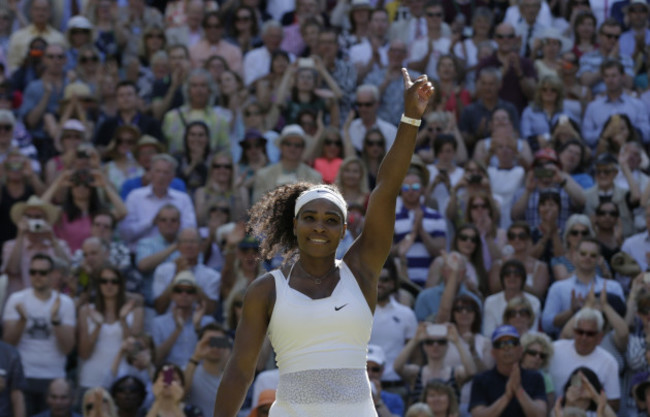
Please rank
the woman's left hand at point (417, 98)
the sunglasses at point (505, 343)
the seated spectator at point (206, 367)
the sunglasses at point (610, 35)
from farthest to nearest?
the sunglasses at point (610, 35) < the seated spectator at point (206, 367) < the sunglasses at point (505, 343) < the woman's left hand at point (417, 98)

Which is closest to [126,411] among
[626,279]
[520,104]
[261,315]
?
[626,279]

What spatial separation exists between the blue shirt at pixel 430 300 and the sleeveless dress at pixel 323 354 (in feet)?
21.0

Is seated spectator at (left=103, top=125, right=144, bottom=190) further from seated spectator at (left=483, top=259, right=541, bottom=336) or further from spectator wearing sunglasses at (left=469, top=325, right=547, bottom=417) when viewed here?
spectator wearing sunglasses at (left=469, top=325, right=547, bottom=417)

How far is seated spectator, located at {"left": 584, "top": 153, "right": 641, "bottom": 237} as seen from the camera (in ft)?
45.0

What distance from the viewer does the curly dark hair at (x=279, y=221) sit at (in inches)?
235

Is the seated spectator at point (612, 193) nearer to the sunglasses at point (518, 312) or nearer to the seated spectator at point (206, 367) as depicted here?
the sunglasses at point (518, 312)

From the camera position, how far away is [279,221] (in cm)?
599

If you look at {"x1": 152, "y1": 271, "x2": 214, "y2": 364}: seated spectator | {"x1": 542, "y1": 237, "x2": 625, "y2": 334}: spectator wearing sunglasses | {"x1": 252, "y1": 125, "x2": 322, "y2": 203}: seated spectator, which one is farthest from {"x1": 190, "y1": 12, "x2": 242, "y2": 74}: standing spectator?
{"x1": 542, "y1": 237, "x2": 625, "y2": 334}: spectator wearing sunglasses

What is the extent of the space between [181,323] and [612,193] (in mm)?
4665

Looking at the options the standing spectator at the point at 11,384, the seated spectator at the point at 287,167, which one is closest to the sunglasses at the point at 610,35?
the seated spectator at the point at 287,167

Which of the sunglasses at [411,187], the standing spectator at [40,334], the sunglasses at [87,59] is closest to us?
the standing spectator at [40,334]

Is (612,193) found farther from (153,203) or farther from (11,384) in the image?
→ (11,384)

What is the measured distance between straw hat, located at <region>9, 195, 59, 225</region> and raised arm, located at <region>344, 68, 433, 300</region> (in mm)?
7478

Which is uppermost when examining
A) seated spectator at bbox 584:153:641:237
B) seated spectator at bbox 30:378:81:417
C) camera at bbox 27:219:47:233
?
seated spectator at bbox 584:153:641:237
